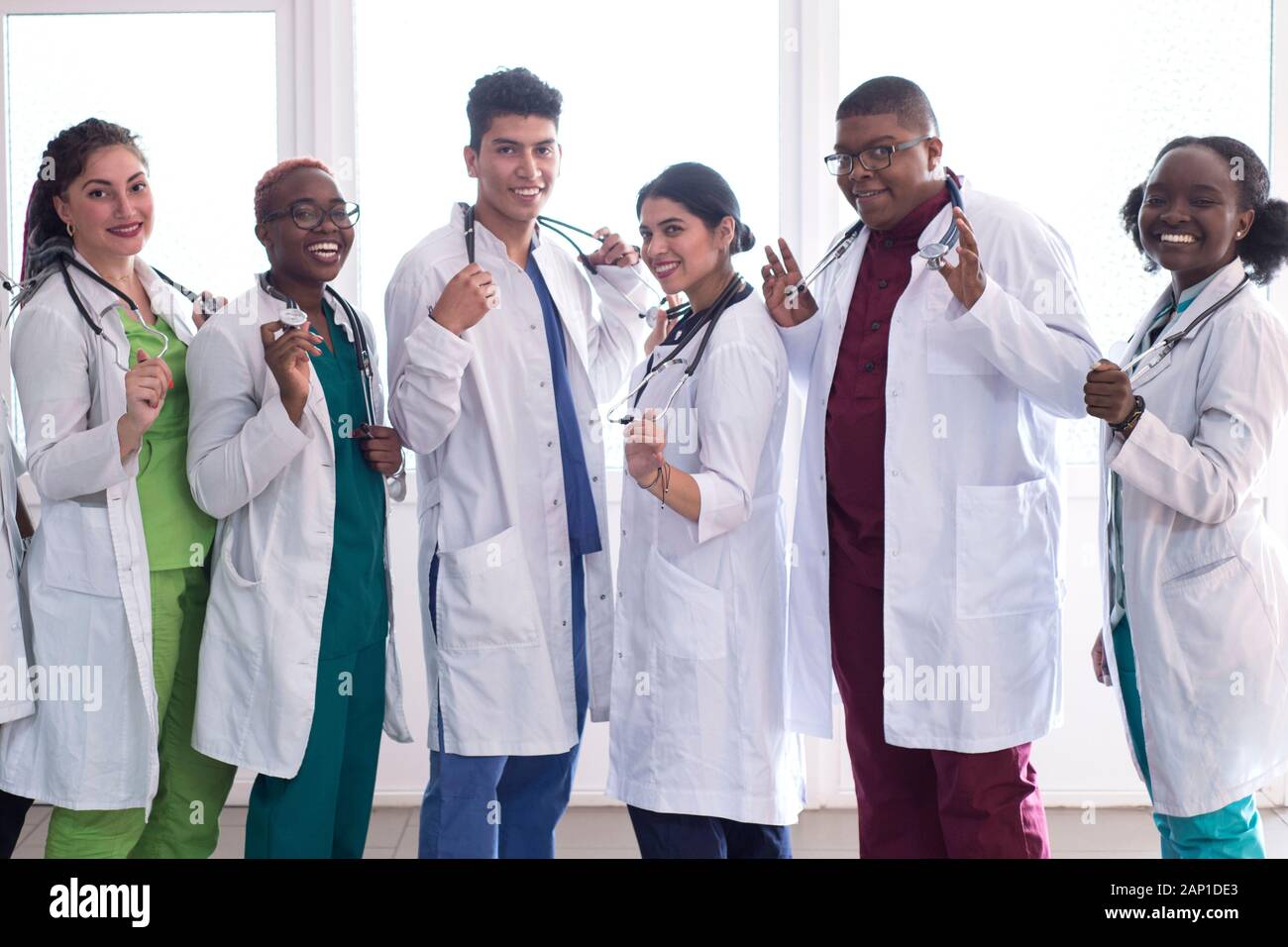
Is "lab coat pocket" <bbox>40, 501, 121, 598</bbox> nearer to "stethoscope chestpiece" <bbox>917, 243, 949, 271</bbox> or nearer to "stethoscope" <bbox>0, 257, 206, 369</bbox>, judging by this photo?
"stethoscope" <bbox>0, 257, 206, 369</bbox>

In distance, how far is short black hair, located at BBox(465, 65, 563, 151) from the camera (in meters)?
2.20

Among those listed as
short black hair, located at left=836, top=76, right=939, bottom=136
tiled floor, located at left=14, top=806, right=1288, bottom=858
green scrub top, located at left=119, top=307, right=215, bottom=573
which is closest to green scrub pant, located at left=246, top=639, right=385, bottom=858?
green scrub top, located at left=119, top=307, right=215, bottom=573

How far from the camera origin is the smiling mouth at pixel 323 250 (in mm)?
2109

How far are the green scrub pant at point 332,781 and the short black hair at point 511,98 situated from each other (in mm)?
1014

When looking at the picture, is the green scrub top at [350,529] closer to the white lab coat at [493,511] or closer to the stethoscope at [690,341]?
the white lab coat at [493,511]

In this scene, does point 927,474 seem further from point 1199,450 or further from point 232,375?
point 232,375

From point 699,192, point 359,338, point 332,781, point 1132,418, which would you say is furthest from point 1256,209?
point 332,781

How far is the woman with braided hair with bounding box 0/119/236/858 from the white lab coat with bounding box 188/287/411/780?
10 cm

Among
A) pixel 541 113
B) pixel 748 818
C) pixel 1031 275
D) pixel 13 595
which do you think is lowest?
pixel 748 818

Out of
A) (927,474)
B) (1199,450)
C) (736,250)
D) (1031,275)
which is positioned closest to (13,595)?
(736,250)

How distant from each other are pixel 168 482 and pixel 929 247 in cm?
142

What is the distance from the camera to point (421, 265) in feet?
7.31

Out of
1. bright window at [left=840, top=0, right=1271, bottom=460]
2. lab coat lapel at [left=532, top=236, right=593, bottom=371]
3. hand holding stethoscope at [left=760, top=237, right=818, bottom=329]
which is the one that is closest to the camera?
hand holding stethoscope at [left=760, top=237, right=818, bottom=329]
